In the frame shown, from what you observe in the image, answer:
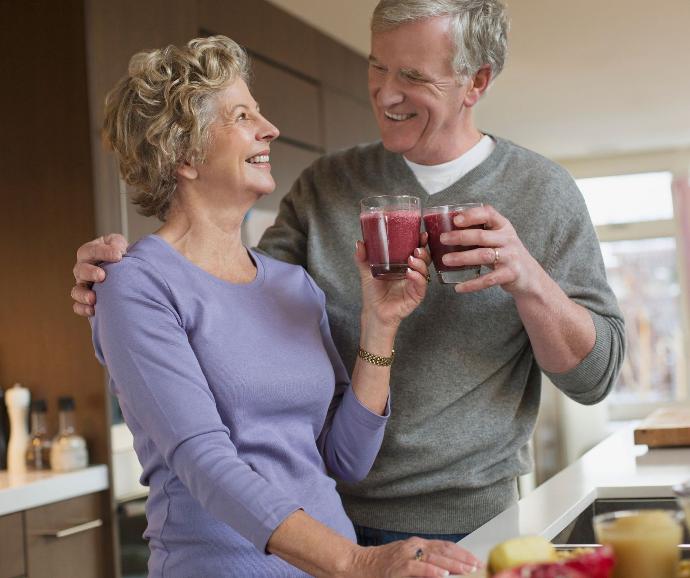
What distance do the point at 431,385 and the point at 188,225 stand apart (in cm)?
58

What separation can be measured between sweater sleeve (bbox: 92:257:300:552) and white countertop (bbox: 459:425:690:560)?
1.05 ft

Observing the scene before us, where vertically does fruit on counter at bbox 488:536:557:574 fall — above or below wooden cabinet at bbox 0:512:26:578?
above

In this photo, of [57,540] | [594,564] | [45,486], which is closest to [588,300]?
[594,564]

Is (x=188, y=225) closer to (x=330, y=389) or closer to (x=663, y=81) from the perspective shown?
(x=330, y=389)

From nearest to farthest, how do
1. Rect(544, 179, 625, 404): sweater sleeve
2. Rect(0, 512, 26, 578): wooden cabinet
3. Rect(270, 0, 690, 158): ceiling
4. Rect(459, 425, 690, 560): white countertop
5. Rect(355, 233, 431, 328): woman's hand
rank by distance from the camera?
1. Rect(459, 425, 690, 560): white countertop
2. Rect(355, 233, 431, 328): woman's hand
3. Rect(544, 179, 625, 404): sweater sleeve
4. Rect(0, 512, 26, 578): wooden cabinet
5. Rect(270, 0, 690, 158): ceiling

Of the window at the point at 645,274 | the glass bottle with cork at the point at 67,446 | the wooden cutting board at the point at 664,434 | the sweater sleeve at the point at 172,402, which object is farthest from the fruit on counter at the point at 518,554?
the window at the point at 645,274

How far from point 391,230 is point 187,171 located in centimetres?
38

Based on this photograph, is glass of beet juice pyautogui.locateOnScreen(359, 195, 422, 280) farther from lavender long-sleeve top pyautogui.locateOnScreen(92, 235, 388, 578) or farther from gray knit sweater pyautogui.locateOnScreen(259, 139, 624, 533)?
gray knit sweater pyautogui.locateOnScreen(259, 139, 624, 533)

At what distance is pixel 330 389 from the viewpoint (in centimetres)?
175

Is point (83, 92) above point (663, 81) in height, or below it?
below

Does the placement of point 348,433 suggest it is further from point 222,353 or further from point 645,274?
point 645,274

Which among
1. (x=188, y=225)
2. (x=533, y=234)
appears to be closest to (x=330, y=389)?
(x=188, y=225)

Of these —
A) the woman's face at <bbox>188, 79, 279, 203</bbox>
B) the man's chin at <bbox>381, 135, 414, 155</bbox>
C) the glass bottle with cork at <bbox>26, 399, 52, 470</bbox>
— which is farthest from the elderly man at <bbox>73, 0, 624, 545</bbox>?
the glass bottle with cork at <bbox>26, 399, 52, 470</bbox>

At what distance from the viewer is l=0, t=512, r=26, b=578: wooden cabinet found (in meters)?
2.90
